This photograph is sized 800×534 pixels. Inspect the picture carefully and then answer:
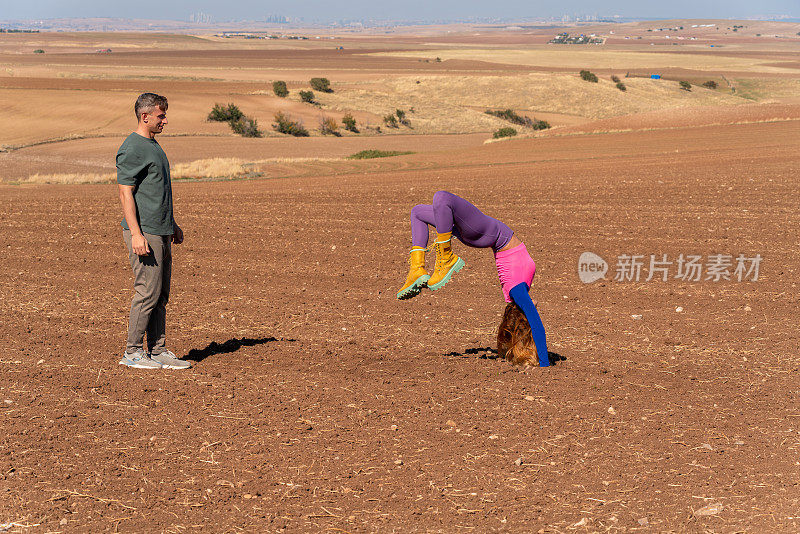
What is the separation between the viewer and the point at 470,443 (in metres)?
5.82

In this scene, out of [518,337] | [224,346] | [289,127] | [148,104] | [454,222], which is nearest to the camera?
[454,222]

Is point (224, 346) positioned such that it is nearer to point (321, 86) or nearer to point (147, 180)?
point (147, 180)

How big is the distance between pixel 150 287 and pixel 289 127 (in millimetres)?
50566

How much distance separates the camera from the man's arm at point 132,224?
654 centimetres

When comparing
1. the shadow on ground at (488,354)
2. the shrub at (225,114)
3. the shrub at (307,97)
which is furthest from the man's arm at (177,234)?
the shrub at (307,97)

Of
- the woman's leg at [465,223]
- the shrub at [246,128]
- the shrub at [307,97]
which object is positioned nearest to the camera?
the woman's leg at [465,223]

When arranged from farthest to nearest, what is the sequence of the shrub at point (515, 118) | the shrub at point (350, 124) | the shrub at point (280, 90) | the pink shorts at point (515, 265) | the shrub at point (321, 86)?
the shrub at point (321, 86), the shrub at point (280, 90), the shrub at point (515, 118), the shrub at point (350, 124), the pink shorts at point (515, 265)

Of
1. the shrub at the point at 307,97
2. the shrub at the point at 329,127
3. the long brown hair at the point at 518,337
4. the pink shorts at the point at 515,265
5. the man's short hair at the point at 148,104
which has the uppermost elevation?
the man's short hair at the point at 148,104

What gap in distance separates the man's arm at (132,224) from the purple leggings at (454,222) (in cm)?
231

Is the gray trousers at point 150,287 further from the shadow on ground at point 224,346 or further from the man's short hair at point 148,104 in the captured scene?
the man's short hair at point 148,104

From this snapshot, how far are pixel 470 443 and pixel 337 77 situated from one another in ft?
342

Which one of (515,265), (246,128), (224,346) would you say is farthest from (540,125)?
(515,265)

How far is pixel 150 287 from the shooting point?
22.5ft

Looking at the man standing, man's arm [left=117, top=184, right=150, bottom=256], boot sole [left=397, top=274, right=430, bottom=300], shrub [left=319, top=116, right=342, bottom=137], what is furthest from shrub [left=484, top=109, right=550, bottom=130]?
boot sole [left=397, top=274, right=430, bottom=300]
